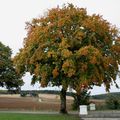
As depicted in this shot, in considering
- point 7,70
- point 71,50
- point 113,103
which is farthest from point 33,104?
point 71,50

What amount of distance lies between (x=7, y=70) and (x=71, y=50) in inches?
1012

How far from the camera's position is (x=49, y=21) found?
54219 millimetres

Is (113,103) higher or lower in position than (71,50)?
lower

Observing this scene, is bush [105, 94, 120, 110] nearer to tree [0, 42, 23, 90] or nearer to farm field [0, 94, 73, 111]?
farm field [0, 94, 73, 111]

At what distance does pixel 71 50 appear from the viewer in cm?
5272

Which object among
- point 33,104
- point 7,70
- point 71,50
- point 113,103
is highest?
point 7,70

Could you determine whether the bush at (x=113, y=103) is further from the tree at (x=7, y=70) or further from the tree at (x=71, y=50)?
the tree at (x=7, y=70)

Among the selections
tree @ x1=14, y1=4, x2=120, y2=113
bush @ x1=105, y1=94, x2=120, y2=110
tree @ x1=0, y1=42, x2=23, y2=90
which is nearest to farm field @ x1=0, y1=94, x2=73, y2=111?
tree @ x1=0, y1=42, x2=23, y2=90

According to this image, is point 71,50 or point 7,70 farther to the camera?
point 7,70

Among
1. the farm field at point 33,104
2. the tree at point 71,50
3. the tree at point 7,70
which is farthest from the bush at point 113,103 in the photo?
the tree at point 7,70

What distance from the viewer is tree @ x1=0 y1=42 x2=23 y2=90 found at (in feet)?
248

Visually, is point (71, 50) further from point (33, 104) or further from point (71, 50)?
point (33, 104)

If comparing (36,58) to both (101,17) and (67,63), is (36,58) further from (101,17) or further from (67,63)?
(101,17)

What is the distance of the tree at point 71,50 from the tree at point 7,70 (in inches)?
788
